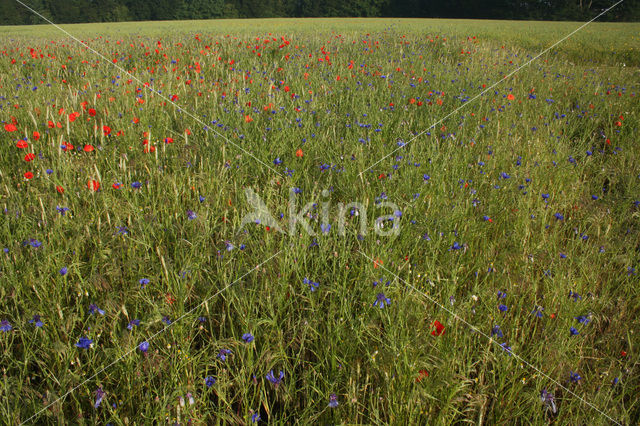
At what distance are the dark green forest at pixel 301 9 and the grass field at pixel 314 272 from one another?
3920 centimetres

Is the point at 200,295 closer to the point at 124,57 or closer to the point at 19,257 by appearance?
the point at 19,257

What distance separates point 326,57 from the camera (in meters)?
5.81

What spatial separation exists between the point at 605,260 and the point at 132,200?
2617 millimetres

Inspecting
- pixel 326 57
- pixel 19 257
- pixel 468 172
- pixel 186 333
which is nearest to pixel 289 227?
pixel 186 333

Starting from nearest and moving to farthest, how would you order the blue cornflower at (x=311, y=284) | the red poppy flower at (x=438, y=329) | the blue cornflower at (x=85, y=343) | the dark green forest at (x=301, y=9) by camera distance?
1. the blue cornflower at (x=85, y=343)
2. the red poppy flower at (x=438, y=329)
3. the blue cornflower at (x=311, y=284)
4. the dark green forest at (x=301, y=9)

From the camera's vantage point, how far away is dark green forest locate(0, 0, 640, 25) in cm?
3622

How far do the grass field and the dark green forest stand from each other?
39.2 meters

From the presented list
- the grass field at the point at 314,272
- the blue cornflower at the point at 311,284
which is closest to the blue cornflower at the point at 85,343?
the grass field at the point at 314,272

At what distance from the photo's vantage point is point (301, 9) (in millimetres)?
60375

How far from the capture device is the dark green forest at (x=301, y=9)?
3622 cm

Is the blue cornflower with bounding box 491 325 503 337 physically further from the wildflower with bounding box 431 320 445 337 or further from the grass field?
the wildflower with bounding box 431 320 445 337

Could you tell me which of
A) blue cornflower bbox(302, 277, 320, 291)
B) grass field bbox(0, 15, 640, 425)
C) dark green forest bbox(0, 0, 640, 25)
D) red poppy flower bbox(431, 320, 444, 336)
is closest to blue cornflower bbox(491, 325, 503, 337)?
grass field bbox(0, 15, 640, 425)

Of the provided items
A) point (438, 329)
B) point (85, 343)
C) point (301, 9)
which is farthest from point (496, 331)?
point (301, 9)

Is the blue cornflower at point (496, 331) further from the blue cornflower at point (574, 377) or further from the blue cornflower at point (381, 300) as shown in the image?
the blue cornflower at point (381, 300)
